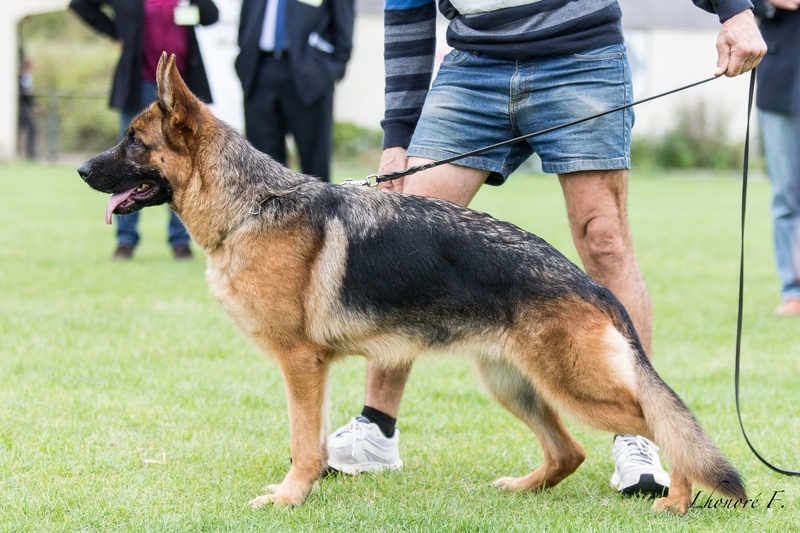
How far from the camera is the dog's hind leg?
395 centimetres

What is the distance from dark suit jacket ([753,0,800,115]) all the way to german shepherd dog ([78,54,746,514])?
4395 millimetres

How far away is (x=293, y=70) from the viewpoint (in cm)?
834

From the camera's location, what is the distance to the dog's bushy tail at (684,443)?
11.4 ft

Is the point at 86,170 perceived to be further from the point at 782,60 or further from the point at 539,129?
the point at 782,60

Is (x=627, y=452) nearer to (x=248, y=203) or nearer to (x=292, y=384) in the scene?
(x=292, y=384)

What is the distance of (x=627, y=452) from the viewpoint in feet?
13.2

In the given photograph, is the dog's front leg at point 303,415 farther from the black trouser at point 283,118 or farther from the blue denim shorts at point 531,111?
the black trouser at point 283,118

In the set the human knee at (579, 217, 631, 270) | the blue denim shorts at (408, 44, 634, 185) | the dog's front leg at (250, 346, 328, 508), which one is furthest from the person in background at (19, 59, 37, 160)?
the human knee at (579, 217, 631, 270)

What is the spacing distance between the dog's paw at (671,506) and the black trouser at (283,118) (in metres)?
5.48

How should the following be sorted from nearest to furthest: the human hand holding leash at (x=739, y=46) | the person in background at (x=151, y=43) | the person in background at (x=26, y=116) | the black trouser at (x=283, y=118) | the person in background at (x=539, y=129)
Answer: the human hand holding leash at (x=739, y=46)
the person in background at (x=539, y=129)
the black trouser at (x=283, y=118)
the person in background at (x=151, y=43)
the person in background at (x=26, y=116)

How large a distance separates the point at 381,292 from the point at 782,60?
4.92 metres

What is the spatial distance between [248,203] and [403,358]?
0.90m

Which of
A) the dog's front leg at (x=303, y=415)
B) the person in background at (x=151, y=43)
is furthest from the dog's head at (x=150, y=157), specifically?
the person in background at (x=151, y=43)

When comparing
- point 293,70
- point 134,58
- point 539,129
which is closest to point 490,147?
point 539,129
